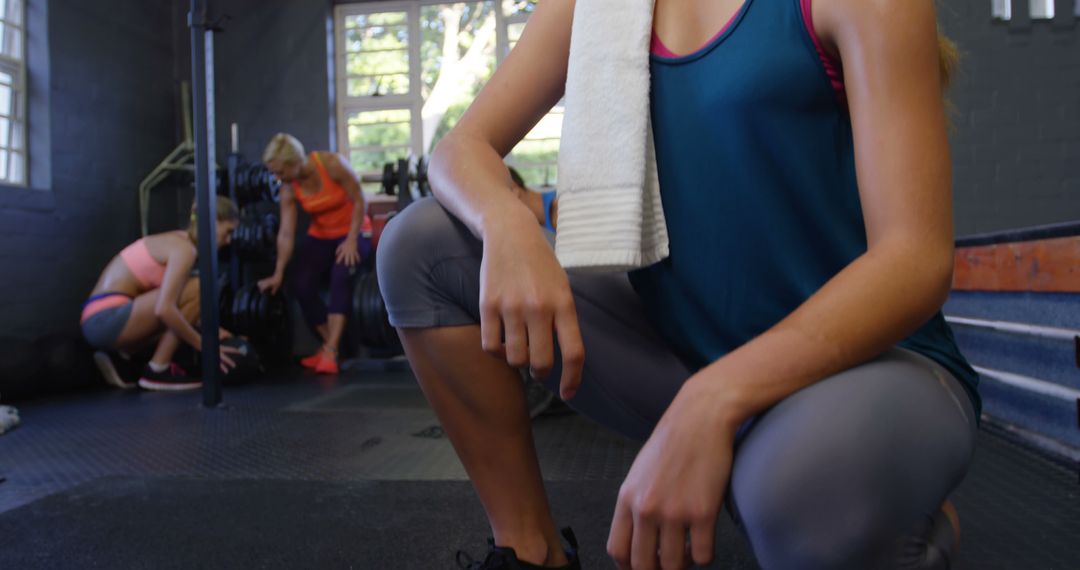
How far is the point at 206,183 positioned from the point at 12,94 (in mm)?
1708

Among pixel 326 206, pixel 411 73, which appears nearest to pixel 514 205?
pixel 326 206

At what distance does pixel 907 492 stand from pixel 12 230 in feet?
12.5

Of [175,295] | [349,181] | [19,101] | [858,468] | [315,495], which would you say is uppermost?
[19,101]

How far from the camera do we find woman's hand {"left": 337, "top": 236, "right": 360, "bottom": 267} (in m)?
3.91

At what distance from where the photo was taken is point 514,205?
2.21ft

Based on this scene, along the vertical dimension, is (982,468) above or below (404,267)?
below

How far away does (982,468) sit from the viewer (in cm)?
160

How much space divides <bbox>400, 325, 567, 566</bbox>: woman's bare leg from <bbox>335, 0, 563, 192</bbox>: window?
3938 mm

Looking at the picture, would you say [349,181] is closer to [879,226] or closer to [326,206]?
[326,206]

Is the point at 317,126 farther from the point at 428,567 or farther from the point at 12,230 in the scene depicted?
the point at 428,567

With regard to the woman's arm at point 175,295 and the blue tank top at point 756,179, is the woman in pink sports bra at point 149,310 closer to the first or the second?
the woman's arm at point 175,295

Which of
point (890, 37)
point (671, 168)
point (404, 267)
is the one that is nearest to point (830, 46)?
point (890, 37)

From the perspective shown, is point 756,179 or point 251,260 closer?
point 756,179

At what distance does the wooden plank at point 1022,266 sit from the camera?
1514 millimetres
